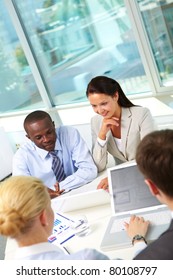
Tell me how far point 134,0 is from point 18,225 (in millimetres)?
3832

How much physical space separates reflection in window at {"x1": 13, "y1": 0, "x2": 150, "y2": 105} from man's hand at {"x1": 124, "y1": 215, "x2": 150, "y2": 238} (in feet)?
12.1

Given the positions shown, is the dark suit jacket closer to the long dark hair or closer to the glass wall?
the long dark hair

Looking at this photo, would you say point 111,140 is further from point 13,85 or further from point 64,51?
point 13,85

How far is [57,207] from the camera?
80.0 inches

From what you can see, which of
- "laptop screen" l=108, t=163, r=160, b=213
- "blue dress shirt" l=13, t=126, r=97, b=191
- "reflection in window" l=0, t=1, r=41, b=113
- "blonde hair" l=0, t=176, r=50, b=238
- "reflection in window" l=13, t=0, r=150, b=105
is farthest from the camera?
"reflection in window" l=0, t=1, r=41, b=113

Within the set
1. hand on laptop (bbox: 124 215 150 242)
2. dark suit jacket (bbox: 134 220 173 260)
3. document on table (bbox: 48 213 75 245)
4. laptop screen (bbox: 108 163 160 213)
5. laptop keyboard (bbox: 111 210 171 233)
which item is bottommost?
document on table (bbox: 48 213 75 245)

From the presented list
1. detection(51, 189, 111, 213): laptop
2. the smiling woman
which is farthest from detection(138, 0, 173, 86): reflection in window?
detection(51, 189, 111, 213): laptop

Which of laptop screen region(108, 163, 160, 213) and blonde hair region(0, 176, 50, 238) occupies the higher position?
blonde hair region(0, 176, 50, 238)

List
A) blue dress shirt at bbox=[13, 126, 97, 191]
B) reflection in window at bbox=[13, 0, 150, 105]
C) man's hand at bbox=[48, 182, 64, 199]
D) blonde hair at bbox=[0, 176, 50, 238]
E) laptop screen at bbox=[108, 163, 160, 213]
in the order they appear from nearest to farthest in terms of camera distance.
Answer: blonde hair at bbox=[0, 176, 50, 238]
laptop screen at bbox=[108, 163, 160, 213]
man's hand at bbox=[48, 182, 64, 199]
blue dress shirt at bbox=[13, 126, 97, 191]
reflection in window at bbox=[13, 0, 150, 105]

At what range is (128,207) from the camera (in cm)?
176

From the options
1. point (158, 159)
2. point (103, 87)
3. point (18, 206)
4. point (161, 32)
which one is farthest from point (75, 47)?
point (158, 159)

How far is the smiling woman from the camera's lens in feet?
8.15

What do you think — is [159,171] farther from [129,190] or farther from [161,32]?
[161,32]

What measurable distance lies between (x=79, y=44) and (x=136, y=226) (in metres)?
4.34
